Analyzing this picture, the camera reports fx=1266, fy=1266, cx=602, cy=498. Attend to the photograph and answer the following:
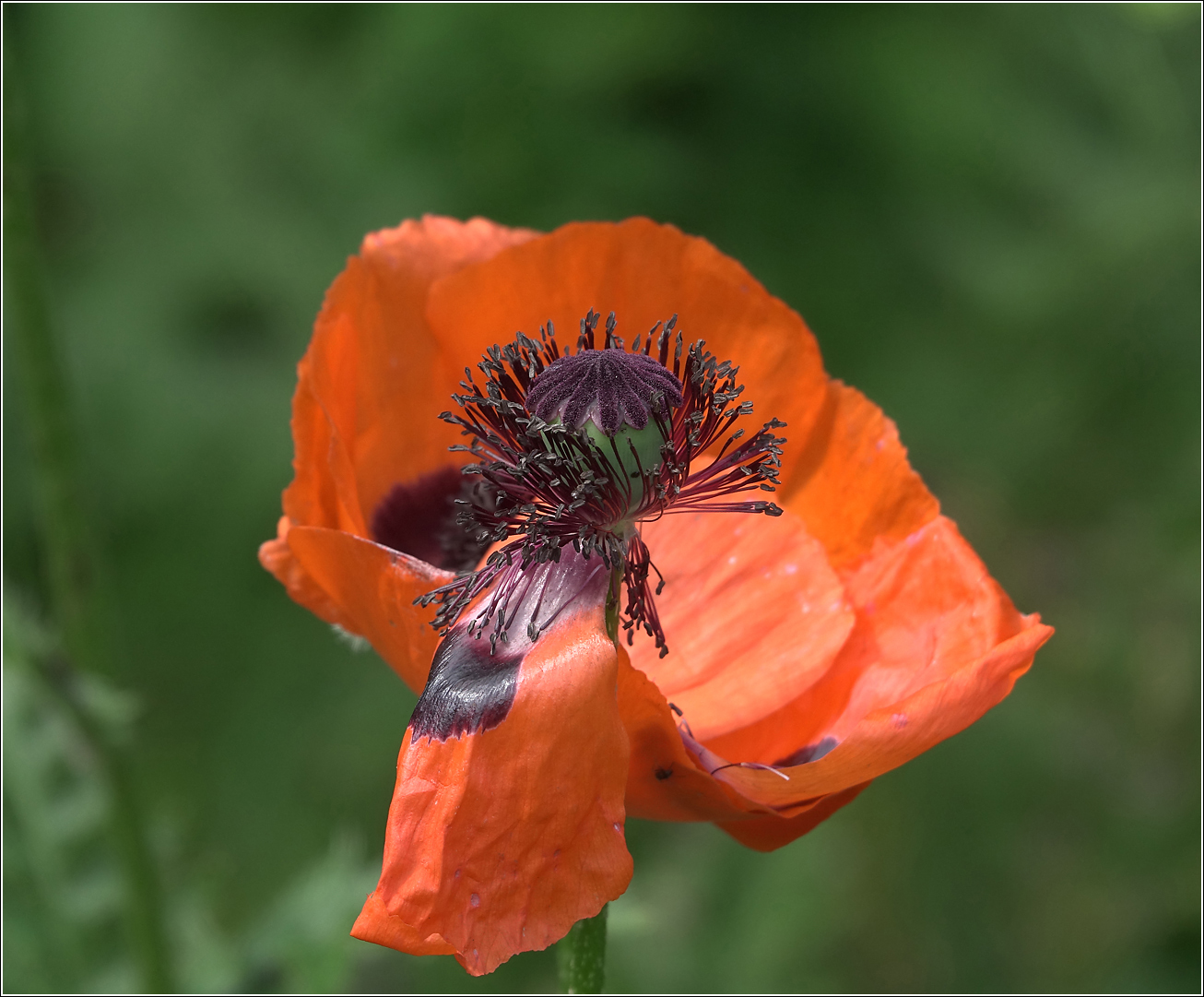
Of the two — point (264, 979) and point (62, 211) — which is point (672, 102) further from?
point (264, 979)

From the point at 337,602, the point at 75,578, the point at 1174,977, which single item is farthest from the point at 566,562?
the point at 1174,977

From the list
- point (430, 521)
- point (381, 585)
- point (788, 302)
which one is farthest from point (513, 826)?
point (788, 302)

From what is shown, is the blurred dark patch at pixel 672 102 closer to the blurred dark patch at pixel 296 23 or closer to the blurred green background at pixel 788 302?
the blurred green background at pixel 788 302

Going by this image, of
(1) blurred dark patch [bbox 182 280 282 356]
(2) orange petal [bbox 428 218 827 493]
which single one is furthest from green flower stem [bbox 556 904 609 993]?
(1) blurred dark patch [bbox 182 280 282 356]

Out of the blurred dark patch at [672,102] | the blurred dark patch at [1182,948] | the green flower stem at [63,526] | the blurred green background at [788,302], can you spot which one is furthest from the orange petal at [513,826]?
the blurred dark patch at [672,102]

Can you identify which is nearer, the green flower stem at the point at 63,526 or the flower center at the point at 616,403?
the flower center at the point at 616,403

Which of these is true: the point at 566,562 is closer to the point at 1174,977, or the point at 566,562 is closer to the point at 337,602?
the point at 337,602
